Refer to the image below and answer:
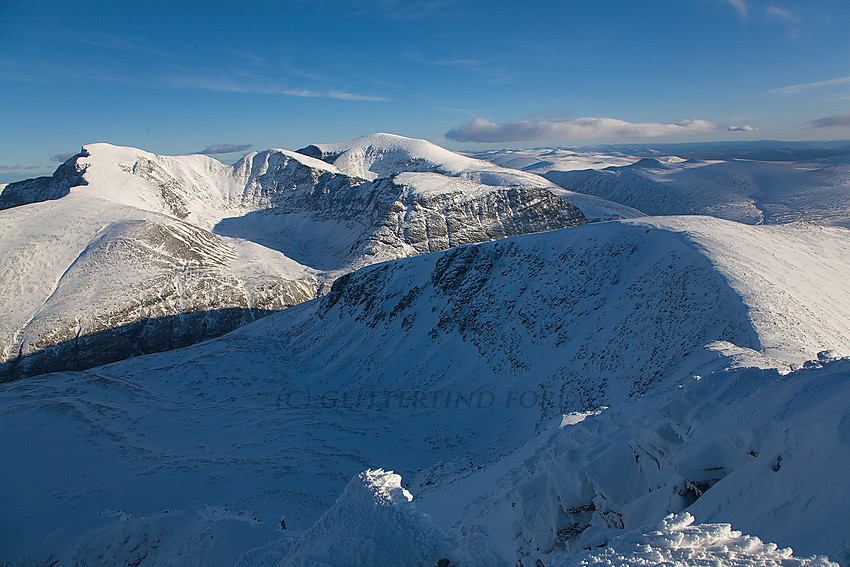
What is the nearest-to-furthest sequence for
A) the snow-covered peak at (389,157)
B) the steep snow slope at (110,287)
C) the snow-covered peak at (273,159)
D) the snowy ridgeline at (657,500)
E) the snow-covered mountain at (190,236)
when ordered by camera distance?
the snowy ridgeline at (657,500)
the steep snow slope at (110,287)
the snow-covered mountain at (190,236)
the snow-covered peak at (273,159)
the snow-covered peak at (389,157)

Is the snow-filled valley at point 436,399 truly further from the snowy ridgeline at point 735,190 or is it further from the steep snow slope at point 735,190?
the snowy ridgeline at point 735,190

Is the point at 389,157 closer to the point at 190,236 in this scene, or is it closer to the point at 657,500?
the point at 190,236

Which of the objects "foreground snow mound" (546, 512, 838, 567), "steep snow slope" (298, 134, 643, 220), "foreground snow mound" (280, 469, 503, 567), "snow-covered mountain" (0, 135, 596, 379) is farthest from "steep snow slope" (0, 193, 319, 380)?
"steep snow slope" (298, 134, 643, 220)

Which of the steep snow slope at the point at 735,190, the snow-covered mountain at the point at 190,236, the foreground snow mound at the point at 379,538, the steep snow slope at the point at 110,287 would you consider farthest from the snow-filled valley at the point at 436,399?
the steep snow slope at the point at 735,190

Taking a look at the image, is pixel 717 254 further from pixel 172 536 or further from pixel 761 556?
pixel 172 536

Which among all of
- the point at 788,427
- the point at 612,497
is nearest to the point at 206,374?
the point at 612,497
